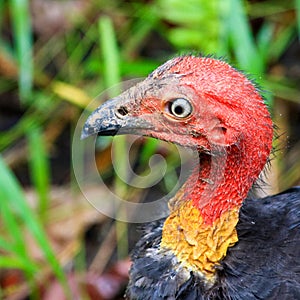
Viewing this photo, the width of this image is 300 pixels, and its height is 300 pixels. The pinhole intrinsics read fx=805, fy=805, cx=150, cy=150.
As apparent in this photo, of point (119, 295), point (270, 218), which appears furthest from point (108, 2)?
point (270, 218)

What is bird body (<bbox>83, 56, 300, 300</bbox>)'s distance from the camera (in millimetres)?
1736

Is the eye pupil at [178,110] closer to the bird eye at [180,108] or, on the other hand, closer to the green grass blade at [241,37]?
the bird eye at [180,108]

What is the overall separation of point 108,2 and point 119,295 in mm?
1359

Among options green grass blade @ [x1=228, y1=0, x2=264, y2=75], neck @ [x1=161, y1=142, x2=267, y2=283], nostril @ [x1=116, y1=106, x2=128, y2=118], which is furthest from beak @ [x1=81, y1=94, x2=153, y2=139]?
green grass blade @ [x1=228, y1=0, x2=264, y2=75]

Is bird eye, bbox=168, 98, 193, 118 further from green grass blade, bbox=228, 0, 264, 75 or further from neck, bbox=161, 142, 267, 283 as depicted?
green grass blade, bbox=228, 0, 264, 75

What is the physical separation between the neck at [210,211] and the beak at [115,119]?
0.56ft

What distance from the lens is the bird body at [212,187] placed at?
174 cm

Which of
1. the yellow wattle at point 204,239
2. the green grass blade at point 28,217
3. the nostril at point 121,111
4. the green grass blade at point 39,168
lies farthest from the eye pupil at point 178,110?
the green grass blade at point 39,168

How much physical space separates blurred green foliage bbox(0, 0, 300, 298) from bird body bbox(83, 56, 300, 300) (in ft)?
2.46

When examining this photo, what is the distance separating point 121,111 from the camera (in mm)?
1779

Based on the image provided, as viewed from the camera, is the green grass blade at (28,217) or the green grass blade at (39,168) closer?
the green grass blade at (28,217)

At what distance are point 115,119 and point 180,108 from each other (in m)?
0.15

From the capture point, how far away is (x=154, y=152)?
3096 mm

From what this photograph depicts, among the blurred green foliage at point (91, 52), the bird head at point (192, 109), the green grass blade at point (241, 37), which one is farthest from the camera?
the blurred green foliage at point (91, 52)
